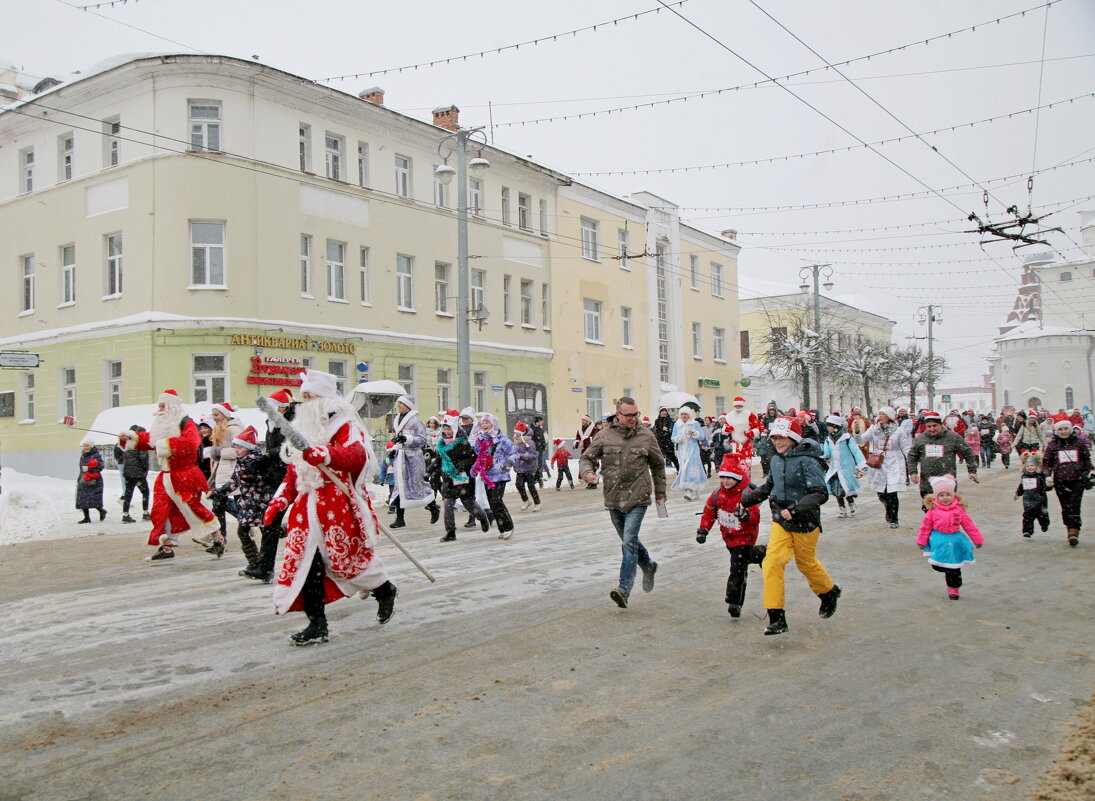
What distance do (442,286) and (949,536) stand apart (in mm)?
25717

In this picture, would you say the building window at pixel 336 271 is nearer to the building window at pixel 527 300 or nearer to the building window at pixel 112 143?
the building window at pixel 112 143

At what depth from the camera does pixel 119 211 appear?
25.7m

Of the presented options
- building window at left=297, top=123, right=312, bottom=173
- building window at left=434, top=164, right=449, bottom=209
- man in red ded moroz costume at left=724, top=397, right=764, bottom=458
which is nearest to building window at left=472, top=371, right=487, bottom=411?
building window at left=434, top=164, right=449, bottom=209

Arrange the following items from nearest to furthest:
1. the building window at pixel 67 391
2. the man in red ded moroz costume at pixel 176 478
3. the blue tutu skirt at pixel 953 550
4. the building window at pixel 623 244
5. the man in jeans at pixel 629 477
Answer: the man in jeans at pixel 629 477
the blue tutu skirt at pixel 953 550
the man in red ded moroz costume at pixel 176 478
the building window at pixel 67 391
the building window at pixel 623 244

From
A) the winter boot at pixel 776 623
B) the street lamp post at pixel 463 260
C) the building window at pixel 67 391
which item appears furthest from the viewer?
the building window at pixel 67 391

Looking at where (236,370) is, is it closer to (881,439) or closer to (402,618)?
(881,439)

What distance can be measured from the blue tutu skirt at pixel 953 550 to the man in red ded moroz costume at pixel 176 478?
8.02m

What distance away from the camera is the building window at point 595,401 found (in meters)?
39.8

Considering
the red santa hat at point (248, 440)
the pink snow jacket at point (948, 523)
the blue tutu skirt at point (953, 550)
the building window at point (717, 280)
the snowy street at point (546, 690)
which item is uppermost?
the building window at point (717, 280)

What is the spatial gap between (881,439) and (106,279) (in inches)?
863

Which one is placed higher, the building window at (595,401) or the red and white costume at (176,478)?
the building window at (595,401)

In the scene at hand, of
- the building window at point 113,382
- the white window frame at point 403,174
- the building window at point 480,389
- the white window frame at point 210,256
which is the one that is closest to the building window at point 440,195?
the white window frame at point 403,174

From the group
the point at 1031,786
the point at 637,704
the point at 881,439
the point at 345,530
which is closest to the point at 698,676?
the point at 637,704

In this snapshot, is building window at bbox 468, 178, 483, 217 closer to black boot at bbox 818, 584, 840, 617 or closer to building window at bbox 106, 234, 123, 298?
building window at bbox 106, 234, 123, 298
